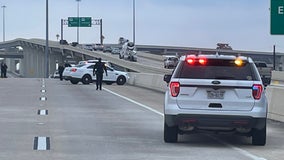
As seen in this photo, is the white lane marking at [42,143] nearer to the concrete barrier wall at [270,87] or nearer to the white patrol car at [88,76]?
the concrete barrier wall at [270,87]

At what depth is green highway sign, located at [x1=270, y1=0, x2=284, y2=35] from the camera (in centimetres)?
2312

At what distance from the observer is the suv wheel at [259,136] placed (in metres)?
13.3

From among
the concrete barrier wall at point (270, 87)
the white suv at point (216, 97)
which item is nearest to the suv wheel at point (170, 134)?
the white suv at point (216, 97)

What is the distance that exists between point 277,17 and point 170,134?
36.0 ft

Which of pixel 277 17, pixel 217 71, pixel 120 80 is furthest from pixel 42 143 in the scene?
pixel 120 80

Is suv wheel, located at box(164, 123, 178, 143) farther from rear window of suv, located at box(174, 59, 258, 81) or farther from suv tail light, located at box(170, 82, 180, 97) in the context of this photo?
rear window of suv, located at box(174, 59, 258, 81)

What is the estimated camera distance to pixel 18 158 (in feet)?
37.0

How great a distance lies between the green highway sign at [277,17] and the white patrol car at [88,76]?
2411 cm

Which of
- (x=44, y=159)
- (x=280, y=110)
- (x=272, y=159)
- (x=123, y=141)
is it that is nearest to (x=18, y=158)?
(x=44, y=159)

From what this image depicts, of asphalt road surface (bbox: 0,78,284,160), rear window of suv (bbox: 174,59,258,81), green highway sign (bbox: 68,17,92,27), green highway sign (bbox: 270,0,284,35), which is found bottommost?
asphalt road surface (bbox: 0,78,284,160)

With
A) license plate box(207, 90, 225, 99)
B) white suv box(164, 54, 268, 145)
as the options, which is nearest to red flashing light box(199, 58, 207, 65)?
white suv box(164, 54, 268, 145)

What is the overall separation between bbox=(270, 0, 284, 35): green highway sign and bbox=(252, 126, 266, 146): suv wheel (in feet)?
32.9

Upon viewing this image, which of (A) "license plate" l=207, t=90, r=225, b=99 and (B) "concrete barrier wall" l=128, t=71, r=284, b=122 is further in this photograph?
(B) "concrete barrier wall" l=128, t=71, r=284, b=122

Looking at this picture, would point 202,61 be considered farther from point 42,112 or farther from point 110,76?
point 110,76
